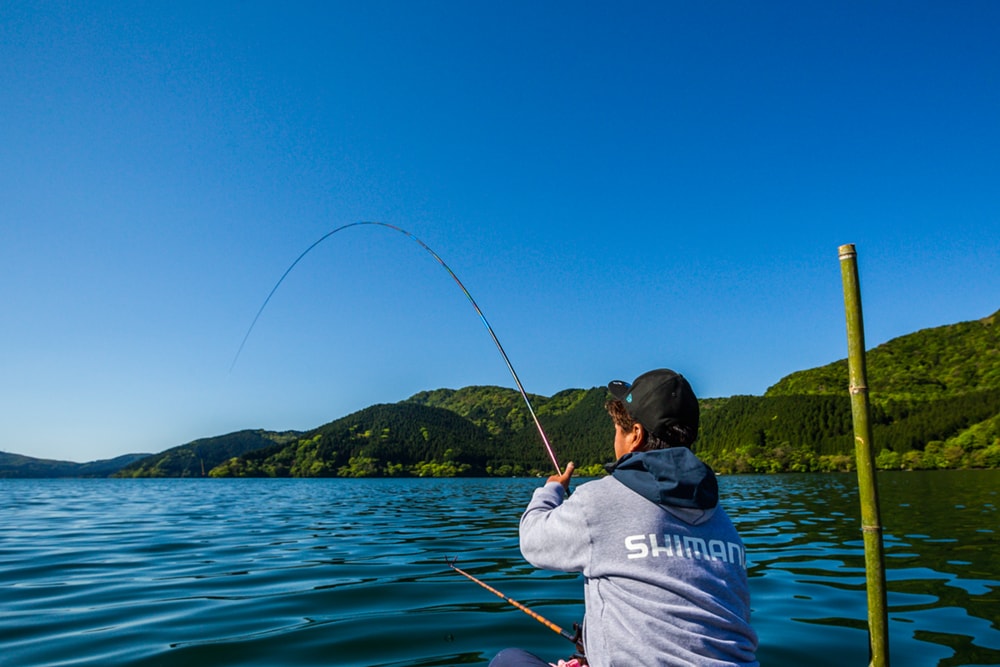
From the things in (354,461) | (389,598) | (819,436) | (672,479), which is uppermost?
(672,479)

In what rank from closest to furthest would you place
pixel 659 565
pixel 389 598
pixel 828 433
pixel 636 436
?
pixel 659 565 < pixel 636 436 < pixel 389 598 < pixel 828 433

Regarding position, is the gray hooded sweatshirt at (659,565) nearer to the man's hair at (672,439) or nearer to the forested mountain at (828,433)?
the man's hair at (672,439)

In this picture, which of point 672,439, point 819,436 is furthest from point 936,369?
point 672,439

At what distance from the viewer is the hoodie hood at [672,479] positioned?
2.76 metres

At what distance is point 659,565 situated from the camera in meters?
2.75

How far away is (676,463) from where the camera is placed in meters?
2.82

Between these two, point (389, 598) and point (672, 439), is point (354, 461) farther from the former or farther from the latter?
point (672, 439)

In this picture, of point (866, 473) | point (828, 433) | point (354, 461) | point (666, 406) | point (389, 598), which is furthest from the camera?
point (354, 461)

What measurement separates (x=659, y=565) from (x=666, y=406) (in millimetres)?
825

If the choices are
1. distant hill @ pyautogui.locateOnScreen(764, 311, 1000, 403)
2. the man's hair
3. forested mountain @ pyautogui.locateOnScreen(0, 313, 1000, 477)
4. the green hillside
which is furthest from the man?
distant hill @ pyautogui.locateOnScreen(764, 311, 1000, 403)

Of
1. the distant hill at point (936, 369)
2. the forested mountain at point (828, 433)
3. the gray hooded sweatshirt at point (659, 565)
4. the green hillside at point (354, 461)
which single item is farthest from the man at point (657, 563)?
the distant hill at point (936, 369)

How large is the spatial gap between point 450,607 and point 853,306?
6404 millimetres

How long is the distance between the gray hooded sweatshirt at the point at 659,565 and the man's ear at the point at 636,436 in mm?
392

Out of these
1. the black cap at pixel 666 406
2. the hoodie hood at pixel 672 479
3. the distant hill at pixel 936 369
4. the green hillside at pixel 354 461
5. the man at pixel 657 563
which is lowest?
the green hillside at pixel 354 461
